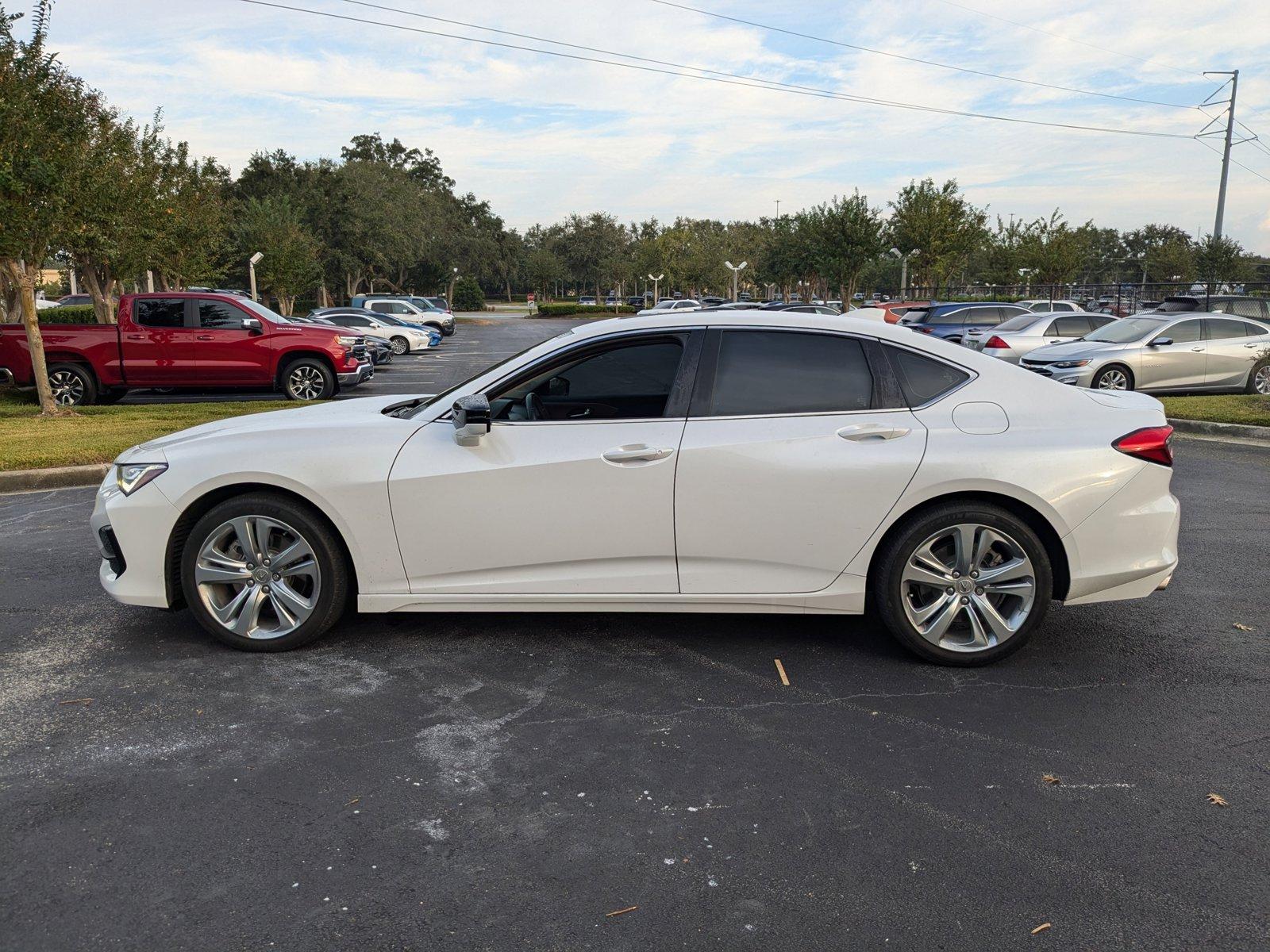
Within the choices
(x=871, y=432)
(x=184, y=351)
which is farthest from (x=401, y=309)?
(x=871, y=432)

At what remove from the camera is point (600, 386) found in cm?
482

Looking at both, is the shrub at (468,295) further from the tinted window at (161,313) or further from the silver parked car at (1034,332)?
the tinted window at (161,313)

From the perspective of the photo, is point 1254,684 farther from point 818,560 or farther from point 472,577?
point 472,577

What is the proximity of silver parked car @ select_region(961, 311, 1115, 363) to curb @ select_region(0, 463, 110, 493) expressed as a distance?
16.3m

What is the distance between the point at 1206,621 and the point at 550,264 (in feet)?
311

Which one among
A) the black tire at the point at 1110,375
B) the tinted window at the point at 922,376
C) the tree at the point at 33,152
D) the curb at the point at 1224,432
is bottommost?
the curb at the point at 1224,432

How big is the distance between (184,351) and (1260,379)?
17.5 meters

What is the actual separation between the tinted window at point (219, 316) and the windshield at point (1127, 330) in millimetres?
14318

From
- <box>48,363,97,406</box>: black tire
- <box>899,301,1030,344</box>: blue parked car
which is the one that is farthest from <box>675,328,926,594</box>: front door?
<box>899,301,1030,344</box>: blue parked car

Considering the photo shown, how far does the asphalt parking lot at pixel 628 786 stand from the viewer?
2.74 metres

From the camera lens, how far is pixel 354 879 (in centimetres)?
291

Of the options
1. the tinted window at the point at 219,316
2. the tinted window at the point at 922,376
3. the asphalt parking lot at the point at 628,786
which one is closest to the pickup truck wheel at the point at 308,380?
the tinted window at the point at 219,316

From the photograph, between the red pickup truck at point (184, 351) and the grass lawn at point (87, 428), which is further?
the red pickup truck at point (184, 351)

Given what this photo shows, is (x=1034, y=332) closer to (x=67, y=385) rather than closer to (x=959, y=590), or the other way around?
(x=959, y=590)
